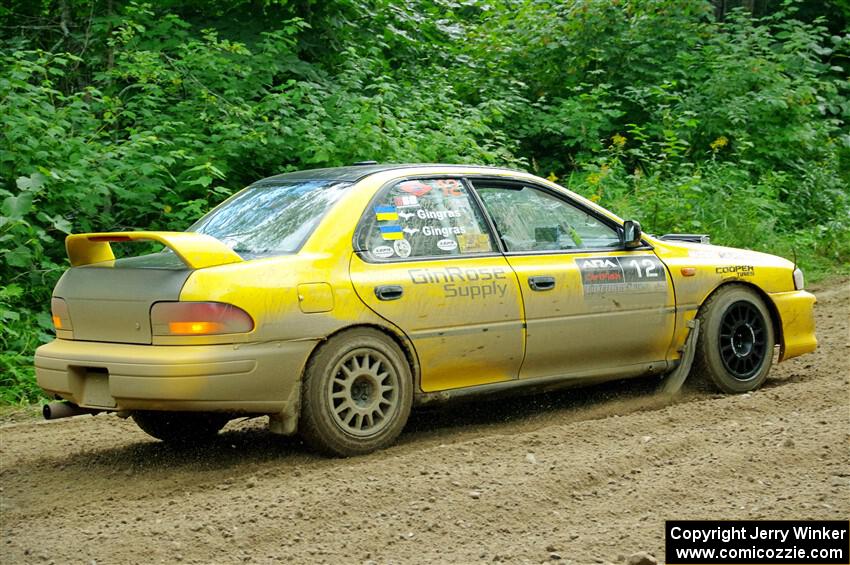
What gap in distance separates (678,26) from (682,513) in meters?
12.9

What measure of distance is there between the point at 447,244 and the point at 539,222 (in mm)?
735

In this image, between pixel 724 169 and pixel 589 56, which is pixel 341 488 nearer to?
pixel 724 169

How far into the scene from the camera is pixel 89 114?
420 inches

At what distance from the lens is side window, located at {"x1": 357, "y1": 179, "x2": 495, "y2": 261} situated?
244 inches

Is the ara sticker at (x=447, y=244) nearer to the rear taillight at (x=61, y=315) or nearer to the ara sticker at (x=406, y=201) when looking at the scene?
the ara sticker at (x=406, y=201)

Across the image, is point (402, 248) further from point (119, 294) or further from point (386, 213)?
point (119, 294)

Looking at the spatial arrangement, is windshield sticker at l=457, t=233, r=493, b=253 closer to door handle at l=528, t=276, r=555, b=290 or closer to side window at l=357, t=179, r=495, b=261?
side window at l=357, t=179, r=495, b=261

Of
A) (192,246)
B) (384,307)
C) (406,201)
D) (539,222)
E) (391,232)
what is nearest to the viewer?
(192,246)

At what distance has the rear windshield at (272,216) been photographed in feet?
19.7

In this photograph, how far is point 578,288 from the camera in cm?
672

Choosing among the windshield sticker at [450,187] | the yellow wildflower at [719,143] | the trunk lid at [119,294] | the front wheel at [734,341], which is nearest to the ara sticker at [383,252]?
the windshield sticker at [450,187]

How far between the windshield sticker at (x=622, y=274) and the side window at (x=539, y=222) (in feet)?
0.48

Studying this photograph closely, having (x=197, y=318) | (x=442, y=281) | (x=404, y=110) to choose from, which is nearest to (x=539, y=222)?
(x=442, y=281)

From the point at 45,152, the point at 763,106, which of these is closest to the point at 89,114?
the point at 45,152
